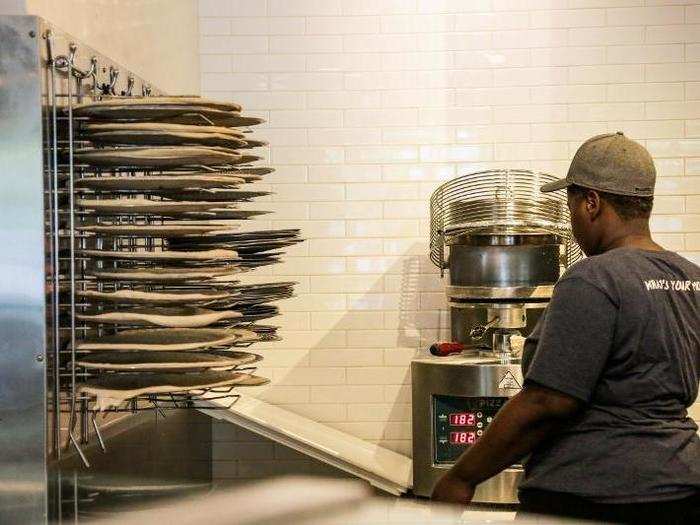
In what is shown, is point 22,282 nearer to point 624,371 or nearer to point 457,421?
point 624,371

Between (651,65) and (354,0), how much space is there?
4.28 feet

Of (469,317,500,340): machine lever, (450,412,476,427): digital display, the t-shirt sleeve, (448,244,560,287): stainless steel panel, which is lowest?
(450,412,476,427): digital display

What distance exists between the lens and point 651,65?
Result: 4.72 meters

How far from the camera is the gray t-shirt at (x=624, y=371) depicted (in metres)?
2.20

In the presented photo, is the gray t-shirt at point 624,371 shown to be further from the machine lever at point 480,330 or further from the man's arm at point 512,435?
the machine lever at point 480,330

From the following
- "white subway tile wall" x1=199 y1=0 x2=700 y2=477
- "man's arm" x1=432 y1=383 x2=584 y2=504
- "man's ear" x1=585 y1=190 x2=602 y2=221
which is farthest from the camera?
"white subway tile wall" x1=199 y1=0 x2=700 y2=477

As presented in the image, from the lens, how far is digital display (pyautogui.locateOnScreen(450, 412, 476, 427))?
3842 millimetres

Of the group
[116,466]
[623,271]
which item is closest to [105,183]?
[116,466]

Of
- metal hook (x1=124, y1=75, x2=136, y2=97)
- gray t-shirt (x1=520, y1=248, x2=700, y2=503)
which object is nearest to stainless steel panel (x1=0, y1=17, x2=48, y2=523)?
metal hook (x1=124, y1=75, x2=136, y2=97)

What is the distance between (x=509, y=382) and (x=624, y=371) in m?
1.56

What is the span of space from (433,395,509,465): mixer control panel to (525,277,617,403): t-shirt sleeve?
160cm

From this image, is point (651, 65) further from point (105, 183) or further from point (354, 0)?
point (105, 183)

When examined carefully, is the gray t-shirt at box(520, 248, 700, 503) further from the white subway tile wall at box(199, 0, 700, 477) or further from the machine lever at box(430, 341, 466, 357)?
the white subway tile wall at box(199, 0, 700, 477)

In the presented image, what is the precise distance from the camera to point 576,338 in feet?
7.22
